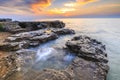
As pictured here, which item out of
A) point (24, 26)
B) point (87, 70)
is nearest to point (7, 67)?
point (87, 70)

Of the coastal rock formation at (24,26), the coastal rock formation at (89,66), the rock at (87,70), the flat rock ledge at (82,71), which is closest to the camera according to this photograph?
the flat rock ledge at (82,71)

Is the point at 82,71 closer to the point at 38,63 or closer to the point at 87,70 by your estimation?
the point at 87,70

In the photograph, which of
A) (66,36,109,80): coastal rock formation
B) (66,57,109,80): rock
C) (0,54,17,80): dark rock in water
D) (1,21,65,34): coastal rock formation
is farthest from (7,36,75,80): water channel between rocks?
(1,21,65,34): coastal rock formation

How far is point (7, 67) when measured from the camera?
10.3 m

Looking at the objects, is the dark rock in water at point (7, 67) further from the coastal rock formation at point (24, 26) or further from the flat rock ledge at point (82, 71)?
the coastal rock formation at point (24, 26)

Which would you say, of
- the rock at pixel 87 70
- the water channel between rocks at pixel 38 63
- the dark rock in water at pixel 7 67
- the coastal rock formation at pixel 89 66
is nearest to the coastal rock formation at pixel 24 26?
the water channel between rocks at pixel 38 63

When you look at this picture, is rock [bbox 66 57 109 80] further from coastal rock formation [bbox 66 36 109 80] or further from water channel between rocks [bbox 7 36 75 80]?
water channel between rocks [bbox 7 36 75 80]

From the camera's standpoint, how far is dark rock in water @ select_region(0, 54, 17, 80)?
908 cm

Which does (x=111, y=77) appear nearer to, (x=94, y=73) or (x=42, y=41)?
(x=94, y=73)

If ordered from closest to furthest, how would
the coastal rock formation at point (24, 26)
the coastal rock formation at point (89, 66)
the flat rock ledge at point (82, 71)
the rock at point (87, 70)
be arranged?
1. the flat rock ledge at point (82, 71)
2. the rock at point (87, 70)
3. the coastal rock formation at point (89, 66)
4. the coastal rock formation at point (24, 26)

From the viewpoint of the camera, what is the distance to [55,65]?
11.6 m

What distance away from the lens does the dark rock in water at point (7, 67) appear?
9084mm

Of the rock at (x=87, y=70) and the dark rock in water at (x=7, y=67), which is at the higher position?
the dark rock in water at (x=7, y=67)

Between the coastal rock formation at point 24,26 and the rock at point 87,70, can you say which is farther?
the coastal rock formation at point 24,26
